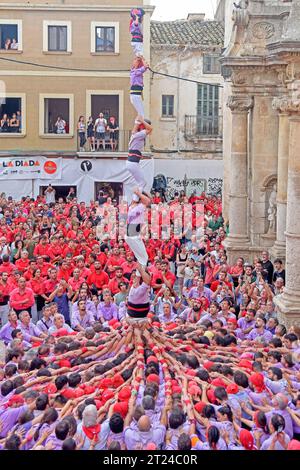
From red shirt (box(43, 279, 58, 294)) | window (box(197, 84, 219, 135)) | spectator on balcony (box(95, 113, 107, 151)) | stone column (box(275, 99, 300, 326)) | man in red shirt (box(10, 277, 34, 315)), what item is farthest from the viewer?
window (box(197, 84, 219, 135))

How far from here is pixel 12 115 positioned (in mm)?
31781

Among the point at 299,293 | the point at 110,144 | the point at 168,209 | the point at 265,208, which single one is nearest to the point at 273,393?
the point at 299,293

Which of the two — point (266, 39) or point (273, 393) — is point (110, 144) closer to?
point (266, 39)

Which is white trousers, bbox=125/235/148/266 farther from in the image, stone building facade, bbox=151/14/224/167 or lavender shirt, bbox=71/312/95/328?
stone building facade, bbox=151/14/224/167

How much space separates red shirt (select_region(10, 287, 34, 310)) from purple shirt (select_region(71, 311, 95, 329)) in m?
0.87

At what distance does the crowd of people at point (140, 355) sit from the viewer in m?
8.41

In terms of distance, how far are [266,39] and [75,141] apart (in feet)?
46.0

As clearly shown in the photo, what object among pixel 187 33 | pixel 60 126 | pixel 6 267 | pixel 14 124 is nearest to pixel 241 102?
pixel 6 267

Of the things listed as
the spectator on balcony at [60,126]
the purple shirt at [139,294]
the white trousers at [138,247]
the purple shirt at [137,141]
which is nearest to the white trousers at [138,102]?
the purple shirt at [137,141]

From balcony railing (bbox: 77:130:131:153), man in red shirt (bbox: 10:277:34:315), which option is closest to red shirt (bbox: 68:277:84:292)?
man in red shirt (bbox: 10:277:34:315)

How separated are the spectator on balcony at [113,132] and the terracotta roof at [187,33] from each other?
14.1 ft

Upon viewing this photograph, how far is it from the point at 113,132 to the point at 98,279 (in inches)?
652

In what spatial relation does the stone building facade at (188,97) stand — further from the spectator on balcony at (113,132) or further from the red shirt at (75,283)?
the red shirt at (75,283)

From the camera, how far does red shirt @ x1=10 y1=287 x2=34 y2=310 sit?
1365cm
